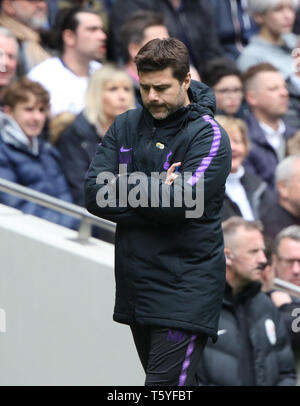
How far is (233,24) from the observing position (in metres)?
9.70

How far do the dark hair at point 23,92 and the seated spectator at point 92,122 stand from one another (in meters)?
0.26

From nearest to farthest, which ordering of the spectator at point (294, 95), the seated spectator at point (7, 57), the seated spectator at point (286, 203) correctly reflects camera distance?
the seated spectator at point (286, 203) → the seated spectator at point (7, 57) → the spectator at point (294, 95)

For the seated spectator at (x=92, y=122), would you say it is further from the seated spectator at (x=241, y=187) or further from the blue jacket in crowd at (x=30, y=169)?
the seated spectator at (x=241, y=187)

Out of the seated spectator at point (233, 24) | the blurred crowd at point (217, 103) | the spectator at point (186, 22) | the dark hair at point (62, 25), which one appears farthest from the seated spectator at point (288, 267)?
the seated spectator at point (233, 24)

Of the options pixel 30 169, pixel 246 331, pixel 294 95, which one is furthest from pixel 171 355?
pixel 294 95

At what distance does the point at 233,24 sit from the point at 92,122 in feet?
10.7

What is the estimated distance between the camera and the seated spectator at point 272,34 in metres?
9.11

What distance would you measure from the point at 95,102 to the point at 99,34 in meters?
1.24

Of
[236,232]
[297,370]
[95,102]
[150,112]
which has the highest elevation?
[95,102]

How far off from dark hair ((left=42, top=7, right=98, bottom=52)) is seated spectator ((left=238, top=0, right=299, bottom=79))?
1.73 meters

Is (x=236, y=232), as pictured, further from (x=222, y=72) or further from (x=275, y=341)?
(x=222, y=72)

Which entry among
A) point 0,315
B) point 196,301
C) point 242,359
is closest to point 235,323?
point 242,359

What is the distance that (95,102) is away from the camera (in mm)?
6934

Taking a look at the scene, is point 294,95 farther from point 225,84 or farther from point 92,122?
point 92,122
